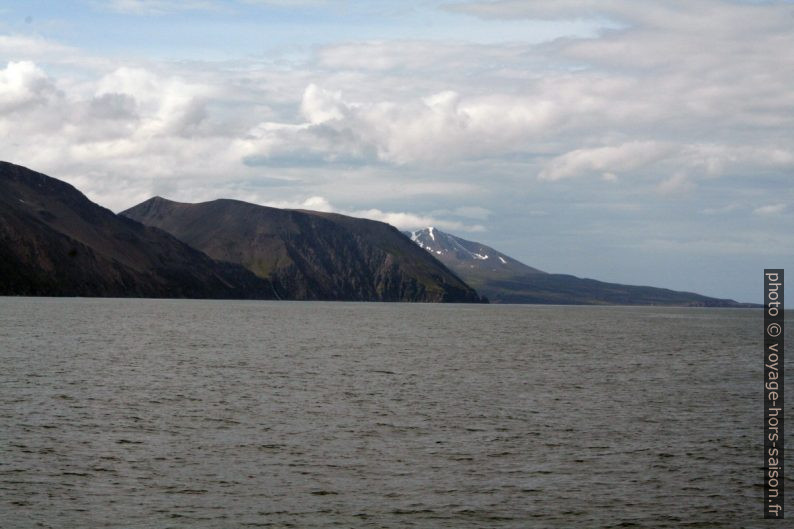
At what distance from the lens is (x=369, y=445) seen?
40000 mm

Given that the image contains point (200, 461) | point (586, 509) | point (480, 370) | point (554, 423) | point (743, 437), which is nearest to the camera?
point (586, 509)

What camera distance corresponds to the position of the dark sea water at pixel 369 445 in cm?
2898

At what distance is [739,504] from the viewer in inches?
1210

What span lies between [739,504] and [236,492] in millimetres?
17265

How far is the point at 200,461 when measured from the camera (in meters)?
35.5

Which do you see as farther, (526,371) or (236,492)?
(526,371)

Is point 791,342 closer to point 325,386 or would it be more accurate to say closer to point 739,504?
point 325,386

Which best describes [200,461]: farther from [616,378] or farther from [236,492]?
[616,378]

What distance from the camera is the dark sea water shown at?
95.1 feet

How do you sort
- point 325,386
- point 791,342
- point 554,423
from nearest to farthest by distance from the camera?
point 554,423 < point 325,386 < point 791,342

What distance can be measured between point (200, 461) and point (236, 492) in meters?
5.18

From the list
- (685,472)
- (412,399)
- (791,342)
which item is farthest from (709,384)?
(791,342)

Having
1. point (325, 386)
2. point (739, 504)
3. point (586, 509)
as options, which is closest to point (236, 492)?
point (586, 509)

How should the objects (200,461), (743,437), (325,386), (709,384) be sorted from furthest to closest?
1. (709,384)
2. (325,386)
3. (743,437)
4. (200,461)
